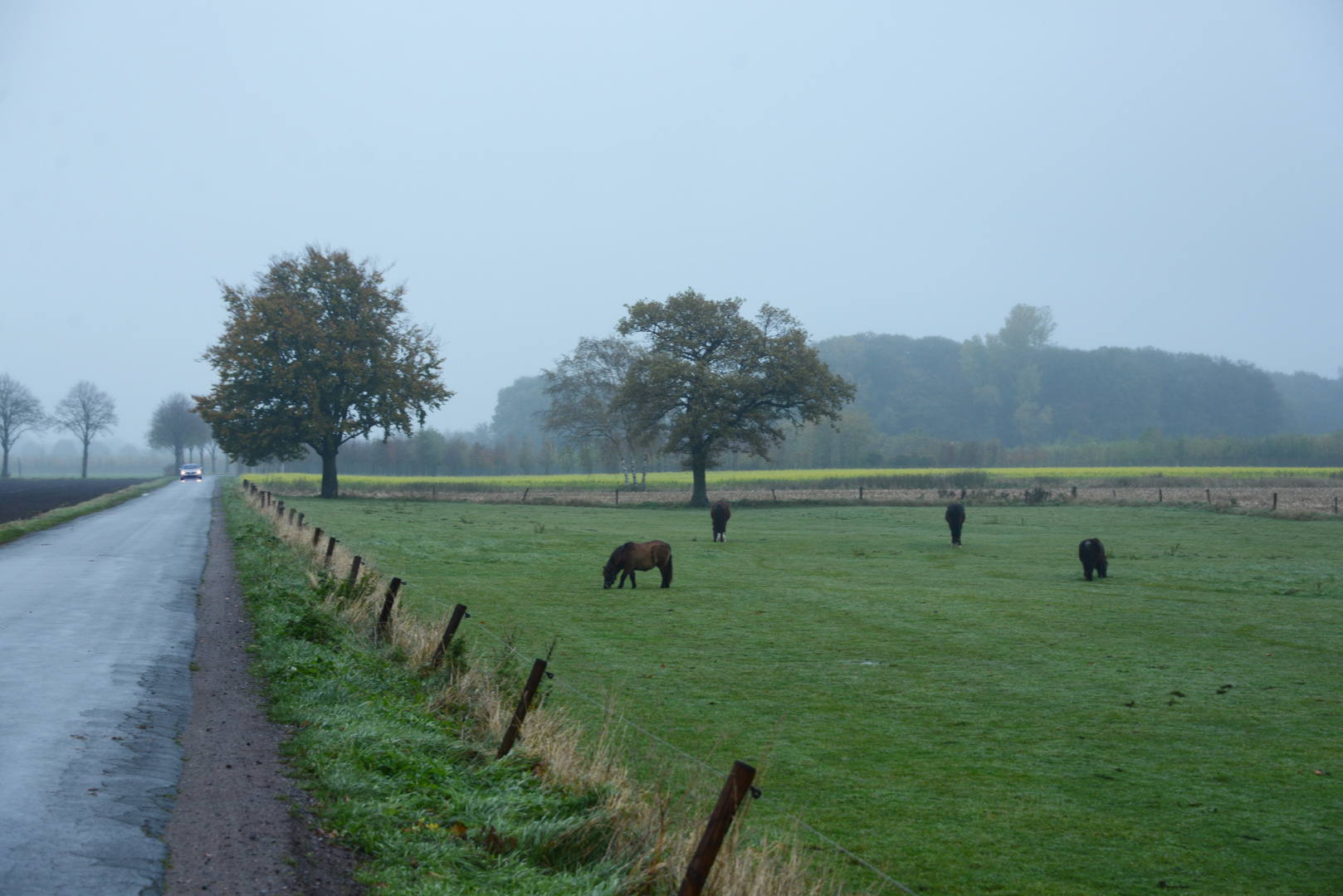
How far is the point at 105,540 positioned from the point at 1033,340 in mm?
149360

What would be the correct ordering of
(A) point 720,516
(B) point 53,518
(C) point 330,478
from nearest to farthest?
(A) point 720,516 → (B) point 53,518 → (C) point 330,478

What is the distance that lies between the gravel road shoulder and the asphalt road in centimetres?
12

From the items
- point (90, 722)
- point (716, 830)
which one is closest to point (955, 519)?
point (90, 722)

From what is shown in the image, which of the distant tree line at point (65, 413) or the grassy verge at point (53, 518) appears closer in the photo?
the grassy verge at point (53, 518)

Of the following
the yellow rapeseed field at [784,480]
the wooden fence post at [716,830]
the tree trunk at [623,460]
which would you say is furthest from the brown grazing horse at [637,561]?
the tree trunk at [623,460]

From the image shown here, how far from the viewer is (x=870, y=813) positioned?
582 cm

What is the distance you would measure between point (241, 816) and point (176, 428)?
125m

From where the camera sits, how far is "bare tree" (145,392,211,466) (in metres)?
115

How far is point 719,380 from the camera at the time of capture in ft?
A: 147

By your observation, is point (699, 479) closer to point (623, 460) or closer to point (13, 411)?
point (623, 460)

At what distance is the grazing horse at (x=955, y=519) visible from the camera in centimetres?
2475

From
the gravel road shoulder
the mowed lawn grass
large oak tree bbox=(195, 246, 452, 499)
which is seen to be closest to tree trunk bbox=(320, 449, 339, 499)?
large oak tree bbox=(195, 246, 452, 499)

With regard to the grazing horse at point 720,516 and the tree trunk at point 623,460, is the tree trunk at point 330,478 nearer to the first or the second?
the tree trunk at point 623,460

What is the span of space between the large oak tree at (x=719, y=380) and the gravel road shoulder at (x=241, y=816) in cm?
3697
